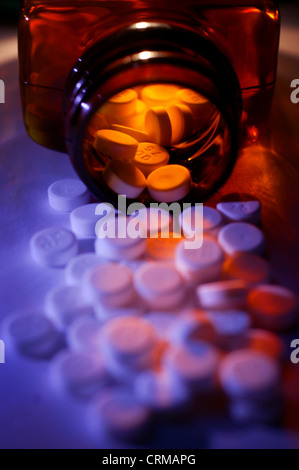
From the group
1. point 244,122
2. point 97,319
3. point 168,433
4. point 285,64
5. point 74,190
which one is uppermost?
point 285,64

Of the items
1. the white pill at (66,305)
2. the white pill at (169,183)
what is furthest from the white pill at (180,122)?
the white pill at (66,305)

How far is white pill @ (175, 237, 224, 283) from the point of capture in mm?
773

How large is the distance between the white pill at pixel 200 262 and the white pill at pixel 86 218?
18 cm

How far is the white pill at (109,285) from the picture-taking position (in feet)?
2.37

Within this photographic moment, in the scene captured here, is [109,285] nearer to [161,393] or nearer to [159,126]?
[161,393]

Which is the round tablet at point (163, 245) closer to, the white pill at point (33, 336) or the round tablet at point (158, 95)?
the white pill at point (33, 336)

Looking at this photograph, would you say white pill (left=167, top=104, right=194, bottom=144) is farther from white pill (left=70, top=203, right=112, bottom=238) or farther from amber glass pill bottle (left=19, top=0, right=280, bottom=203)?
white pill (left=70, top=203, right=112, bottom=238)

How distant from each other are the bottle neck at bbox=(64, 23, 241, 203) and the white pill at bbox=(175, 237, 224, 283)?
0.14 metres

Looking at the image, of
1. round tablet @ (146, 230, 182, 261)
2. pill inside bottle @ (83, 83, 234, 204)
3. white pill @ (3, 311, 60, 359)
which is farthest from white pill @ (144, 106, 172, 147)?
white pill @ (3, 311, 60, 359)

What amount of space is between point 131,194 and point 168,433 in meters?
0.45

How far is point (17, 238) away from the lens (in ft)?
3.03

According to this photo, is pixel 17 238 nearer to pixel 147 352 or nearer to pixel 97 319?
pixel 97 319

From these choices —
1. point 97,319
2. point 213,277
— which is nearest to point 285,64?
point 213,277

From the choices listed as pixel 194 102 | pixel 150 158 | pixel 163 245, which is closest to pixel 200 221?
pixel 163 245
